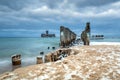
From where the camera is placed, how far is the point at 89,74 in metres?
5.76

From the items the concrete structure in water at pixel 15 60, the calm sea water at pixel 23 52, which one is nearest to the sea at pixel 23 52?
the calm sea water at pixel 23 52

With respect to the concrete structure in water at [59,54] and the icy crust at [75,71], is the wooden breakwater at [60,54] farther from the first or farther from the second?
the icy crust at [75,71]

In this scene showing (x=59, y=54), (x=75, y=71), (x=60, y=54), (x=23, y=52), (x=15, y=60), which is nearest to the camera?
(x=75, y=71)

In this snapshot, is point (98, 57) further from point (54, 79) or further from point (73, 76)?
point (54, 79)

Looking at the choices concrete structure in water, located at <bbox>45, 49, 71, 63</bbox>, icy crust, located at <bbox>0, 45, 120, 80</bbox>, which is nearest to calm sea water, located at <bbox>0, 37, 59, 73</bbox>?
concrete structure in water, located at <bbox>45, 49, 71, 63</bbox>

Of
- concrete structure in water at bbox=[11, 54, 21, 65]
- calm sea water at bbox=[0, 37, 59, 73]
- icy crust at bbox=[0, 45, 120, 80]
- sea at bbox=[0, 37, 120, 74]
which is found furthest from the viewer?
calm sea water at bbox=[0, 37, 59, 73]

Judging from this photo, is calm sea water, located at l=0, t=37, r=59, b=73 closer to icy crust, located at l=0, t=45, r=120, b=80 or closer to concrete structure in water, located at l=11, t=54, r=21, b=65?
concrete structure in water, located at l=11, t=54, r=21, b=65

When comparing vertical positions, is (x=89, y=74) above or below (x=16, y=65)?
above

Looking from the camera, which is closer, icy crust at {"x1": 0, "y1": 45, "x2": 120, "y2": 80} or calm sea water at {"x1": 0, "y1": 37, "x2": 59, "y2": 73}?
icy crust at {"x1": 0, "y1": 45, "x2": 120, "y2": 80}

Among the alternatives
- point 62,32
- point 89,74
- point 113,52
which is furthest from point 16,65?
point 89,74

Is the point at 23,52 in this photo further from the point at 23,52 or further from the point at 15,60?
the point at 15,60

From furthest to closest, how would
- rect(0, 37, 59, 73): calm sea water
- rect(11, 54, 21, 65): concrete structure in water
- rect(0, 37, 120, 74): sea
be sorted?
1. rect(0, 37, 59, 73): calm sea water
2. rect(0, 37, 120, 74): sea
3. rect(11, 54, 21, 65): concrete structure in water

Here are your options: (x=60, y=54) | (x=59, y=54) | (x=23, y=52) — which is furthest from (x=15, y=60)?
(x=23, y=52)

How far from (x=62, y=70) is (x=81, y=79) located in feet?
3.08
